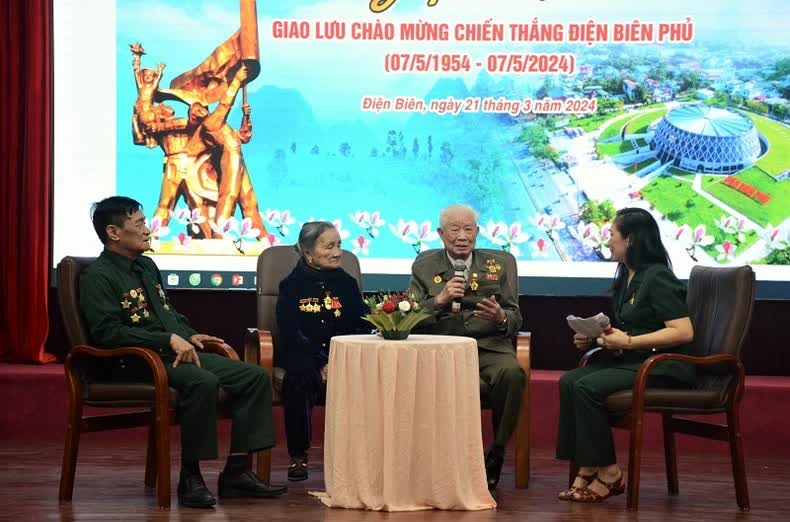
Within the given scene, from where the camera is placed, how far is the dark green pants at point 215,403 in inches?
181

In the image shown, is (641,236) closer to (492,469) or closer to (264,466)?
(492,469)

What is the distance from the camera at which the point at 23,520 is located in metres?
4.27

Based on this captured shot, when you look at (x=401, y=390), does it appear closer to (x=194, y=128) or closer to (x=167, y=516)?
(x=167, y=516)

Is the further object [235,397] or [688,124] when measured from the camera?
[688,124]

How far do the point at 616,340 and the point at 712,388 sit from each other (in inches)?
16.8

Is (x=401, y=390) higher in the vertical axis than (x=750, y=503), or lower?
higher

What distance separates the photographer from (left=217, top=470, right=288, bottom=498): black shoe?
475 cm

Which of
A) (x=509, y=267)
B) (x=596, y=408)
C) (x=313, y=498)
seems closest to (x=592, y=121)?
(x=509, y=267)

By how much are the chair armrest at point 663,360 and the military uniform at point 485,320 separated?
609 millimetres

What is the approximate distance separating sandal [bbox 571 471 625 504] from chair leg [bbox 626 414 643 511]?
0.59 ft

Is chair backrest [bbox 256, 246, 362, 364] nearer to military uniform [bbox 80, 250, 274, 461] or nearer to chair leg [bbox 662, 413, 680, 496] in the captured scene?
military uniform [bbox 80, 250, 274, 461]

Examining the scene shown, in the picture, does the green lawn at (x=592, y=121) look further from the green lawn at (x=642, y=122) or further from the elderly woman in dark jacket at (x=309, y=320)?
the elderly woman in dark jacket at (x=309, y=320)

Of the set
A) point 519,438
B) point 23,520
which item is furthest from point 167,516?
point 519,438

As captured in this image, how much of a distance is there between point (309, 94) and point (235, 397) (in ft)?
7.42
